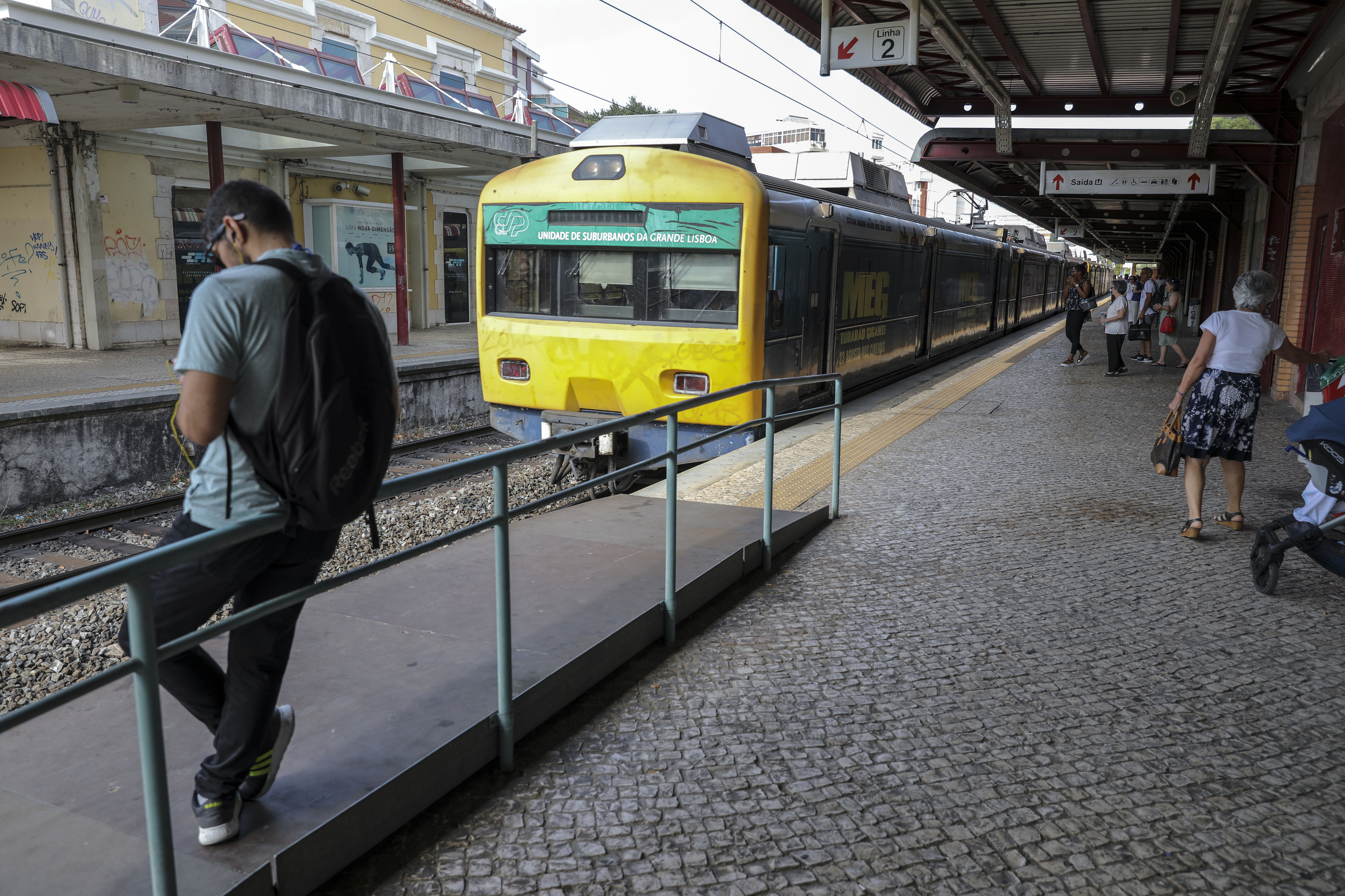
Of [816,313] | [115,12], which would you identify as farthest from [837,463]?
[115,12]

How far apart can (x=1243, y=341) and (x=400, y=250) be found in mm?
14207

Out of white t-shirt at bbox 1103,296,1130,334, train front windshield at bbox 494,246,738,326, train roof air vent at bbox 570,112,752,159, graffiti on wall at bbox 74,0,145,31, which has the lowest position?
white t-shirt at bbox 1103,296,1130,334

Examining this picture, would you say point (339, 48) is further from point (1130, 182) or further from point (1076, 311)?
point (1130, 182)

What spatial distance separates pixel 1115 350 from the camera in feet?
48.2

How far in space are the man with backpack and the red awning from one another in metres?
9.26

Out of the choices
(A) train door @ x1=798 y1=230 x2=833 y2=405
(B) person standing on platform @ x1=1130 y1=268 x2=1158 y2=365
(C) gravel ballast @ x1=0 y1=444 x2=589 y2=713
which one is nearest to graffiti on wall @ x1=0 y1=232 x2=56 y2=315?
(C) gravel ballast @ x1=0 y1=444 x2=589 y2=713

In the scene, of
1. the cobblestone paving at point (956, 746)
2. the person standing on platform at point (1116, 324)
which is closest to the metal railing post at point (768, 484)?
the cobblestone paving at point (956, 746)

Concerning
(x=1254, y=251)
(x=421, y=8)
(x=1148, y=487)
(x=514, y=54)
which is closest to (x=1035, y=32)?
(x=1148, y=487)

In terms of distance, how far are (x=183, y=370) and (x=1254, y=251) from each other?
17.9 m

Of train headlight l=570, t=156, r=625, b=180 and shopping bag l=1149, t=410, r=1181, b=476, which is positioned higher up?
train headlight l=570, t=156, r=625, b=180

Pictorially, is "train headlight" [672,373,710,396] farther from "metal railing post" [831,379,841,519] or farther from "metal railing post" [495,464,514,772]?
"metal railing post" [495,464,514,772]

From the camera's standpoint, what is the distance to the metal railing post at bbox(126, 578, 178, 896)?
192cm

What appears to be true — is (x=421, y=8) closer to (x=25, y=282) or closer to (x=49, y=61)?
(x=25, y=282)

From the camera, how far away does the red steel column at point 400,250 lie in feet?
55.3
